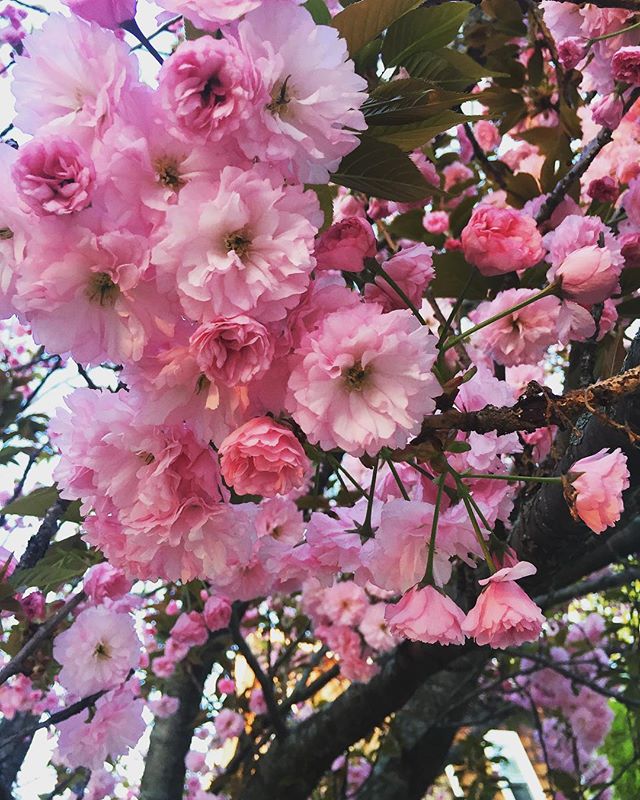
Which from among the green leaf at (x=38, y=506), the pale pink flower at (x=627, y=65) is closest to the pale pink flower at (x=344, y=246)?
the pale pink flower at (x=627, y=65)

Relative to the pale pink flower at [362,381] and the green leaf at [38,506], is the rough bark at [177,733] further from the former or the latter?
the pale pink flower at [362,381]

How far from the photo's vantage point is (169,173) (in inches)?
19.7

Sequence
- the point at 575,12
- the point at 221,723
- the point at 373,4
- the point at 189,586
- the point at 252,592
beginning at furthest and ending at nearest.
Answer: the point at 221,723 → the point at 189,586 → the point at 252,592 → the point at 575,12 → the point at 373,4

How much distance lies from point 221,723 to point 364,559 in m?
2.78

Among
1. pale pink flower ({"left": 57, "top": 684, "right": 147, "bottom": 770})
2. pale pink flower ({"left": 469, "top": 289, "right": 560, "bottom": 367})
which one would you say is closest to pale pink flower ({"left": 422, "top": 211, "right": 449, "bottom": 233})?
pale pink flower ({"left": 469, "top": 289, "right": 560, "bottom": 367})

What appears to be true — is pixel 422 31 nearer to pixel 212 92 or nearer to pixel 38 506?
pixel 212 92

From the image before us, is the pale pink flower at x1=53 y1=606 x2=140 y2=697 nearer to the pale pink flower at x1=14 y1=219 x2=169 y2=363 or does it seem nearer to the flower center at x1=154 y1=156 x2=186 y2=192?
the pale pink flower at x1=14 y1=219 x2=169 y2=363

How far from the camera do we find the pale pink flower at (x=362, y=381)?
492 mm

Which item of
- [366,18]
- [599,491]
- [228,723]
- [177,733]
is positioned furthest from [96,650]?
[228,723]

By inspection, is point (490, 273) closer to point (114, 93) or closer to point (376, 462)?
point (376, 462)

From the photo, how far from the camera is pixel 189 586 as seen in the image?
1.68 meters

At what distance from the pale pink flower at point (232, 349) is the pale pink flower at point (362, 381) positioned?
0.12ft

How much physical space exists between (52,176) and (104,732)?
1.27 meters

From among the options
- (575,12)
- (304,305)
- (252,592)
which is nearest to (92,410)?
(304,305)
